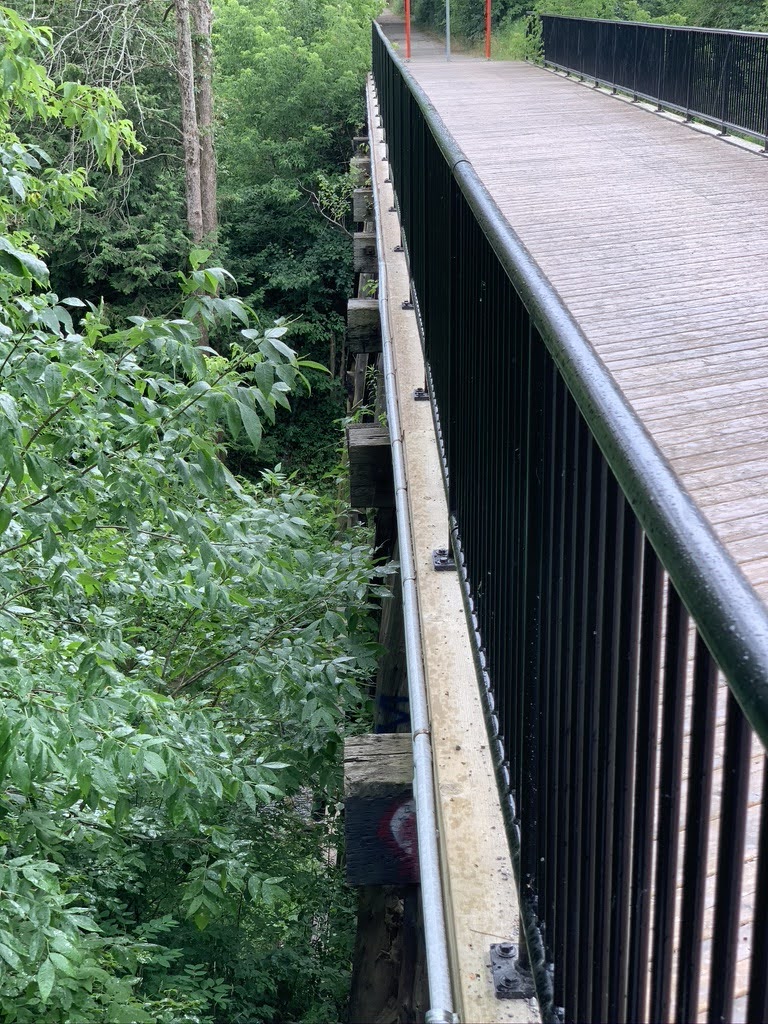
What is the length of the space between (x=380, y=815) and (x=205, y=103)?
2442 centimetres

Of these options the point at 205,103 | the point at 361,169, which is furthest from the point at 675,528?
the point at 205,103

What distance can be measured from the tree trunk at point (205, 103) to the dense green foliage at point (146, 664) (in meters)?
20.1

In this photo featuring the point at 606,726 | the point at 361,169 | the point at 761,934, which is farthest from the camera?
the point at 361,169

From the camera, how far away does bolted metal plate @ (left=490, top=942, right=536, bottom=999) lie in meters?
1.97

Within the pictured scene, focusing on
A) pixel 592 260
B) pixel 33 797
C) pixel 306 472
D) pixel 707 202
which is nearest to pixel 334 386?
pixel 306 472

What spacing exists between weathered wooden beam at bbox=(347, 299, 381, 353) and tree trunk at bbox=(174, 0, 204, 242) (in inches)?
672

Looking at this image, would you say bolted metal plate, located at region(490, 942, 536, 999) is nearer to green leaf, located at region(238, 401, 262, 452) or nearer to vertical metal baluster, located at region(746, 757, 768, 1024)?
vertical metal baluster, located at region(746, 757, 768, 1024)

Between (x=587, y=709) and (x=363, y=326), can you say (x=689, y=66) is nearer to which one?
(x=363, y=326)

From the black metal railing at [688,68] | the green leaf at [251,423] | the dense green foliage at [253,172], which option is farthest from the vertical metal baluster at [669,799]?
the dense green foliage at [253,172]

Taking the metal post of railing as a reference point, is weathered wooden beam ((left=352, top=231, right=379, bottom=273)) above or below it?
below

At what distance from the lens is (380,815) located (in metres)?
3.45

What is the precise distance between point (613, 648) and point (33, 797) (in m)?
3.62

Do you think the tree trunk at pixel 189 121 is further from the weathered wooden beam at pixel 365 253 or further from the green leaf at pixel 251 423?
the green leaf at pixel 251 423

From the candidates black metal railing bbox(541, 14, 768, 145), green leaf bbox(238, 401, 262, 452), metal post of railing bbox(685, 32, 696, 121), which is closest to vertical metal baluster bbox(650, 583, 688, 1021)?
green leaf bbox(238, 401, 262, 452)
